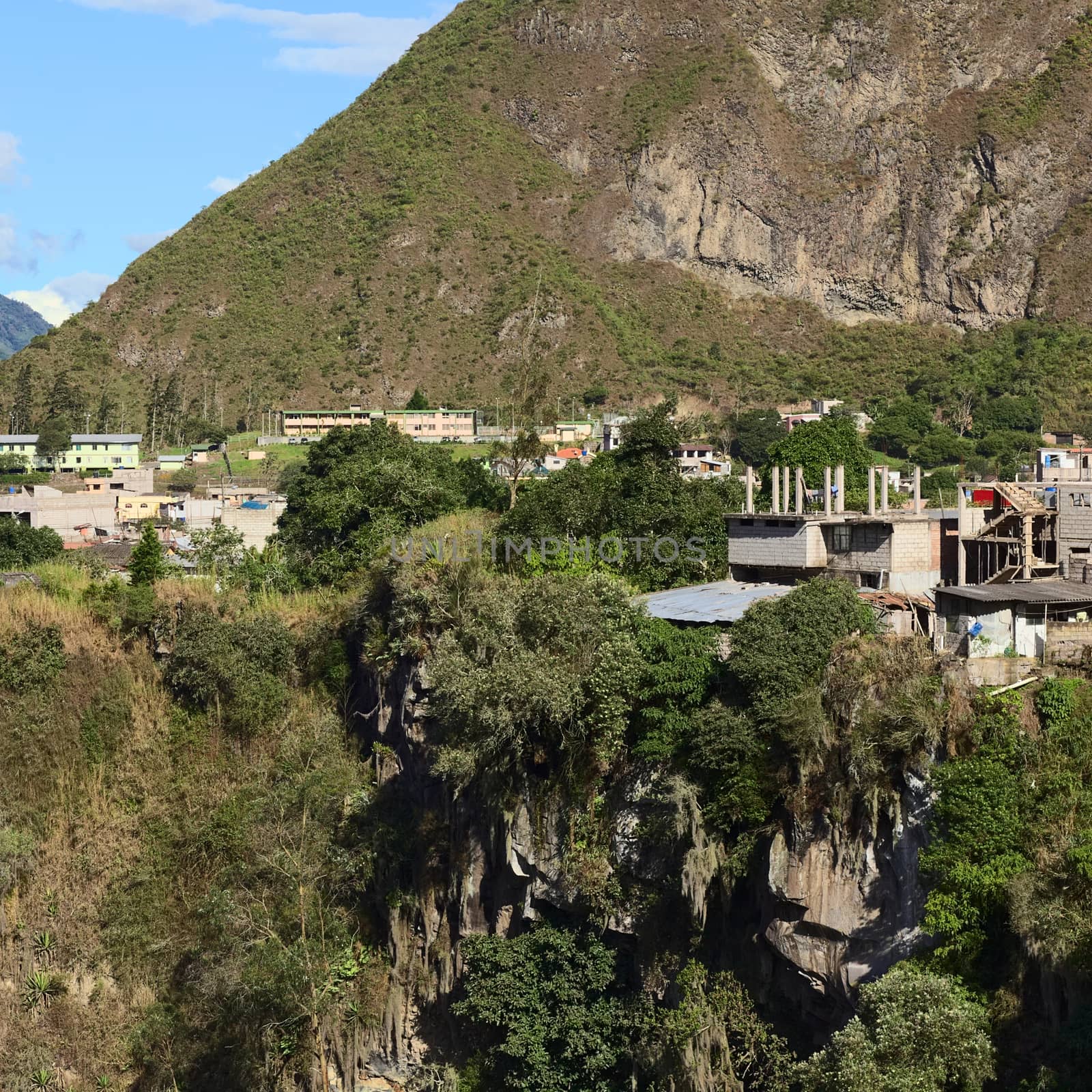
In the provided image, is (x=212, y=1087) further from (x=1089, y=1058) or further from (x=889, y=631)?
(x=1089, y=1058)

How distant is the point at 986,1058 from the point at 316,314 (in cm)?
8966

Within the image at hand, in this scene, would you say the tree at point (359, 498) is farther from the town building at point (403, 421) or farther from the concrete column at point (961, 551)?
the town building at point (403, 421)

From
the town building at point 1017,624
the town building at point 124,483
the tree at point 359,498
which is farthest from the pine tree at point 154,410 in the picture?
the town building at point 1017,624

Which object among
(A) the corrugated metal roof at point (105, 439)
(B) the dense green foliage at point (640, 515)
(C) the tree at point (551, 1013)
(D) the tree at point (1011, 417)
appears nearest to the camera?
(C) the tree at point (551, 1013)

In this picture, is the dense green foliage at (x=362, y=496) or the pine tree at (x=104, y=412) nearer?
the dense green foliage at (x=362, y=496)

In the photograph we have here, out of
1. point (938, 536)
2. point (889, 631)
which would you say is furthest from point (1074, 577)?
point (889, 631)

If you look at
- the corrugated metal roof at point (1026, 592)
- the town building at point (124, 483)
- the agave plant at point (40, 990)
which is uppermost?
the town building at point (124, 483)

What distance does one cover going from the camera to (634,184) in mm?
115500

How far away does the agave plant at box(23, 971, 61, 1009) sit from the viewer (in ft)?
97.0

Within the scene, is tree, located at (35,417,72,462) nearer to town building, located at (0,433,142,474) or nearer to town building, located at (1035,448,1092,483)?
town building, located at (0,433,142,474)

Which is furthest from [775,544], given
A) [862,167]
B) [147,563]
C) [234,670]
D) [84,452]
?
[862,167]

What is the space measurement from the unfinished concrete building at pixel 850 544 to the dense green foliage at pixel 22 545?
22.9 meters

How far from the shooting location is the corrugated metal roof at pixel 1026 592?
2198 centimetres

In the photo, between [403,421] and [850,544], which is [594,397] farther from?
[850,544]
